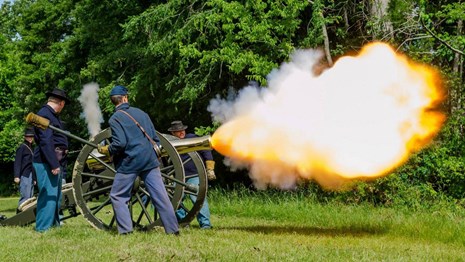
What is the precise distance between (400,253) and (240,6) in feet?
31.5

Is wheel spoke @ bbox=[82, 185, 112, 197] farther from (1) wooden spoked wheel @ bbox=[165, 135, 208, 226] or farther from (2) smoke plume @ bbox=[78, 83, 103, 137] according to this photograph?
→ (2) smoke plume @ bbox=[78, 83, 103, 137]

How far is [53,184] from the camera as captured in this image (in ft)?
31.3

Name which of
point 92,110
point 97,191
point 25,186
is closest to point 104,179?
point 97,191

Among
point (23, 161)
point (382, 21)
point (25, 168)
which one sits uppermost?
point (382, 21)

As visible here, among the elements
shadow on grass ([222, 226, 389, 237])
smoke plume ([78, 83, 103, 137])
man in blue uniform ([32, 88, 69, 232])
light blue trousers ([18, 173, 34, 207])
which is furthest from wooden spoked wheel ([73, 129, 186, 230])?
light blue trousers ([18, 173, 34, 207])

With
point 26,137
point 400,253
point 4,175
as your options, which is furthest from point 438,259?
point 4,175

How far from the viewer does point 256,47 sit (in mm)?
16250

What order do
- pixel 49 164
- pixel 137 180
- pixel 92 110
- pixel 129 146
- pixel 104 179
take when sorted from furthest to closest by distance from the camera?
pixel 92 110 → pixel 104 179 → pixel 49 164 → pixel 137 180 → pixel 129 146

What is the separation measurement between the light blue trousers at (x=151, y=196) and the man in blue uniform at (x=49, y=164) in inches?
49.1

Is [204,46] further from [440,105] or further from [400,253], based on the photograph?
[400,253]

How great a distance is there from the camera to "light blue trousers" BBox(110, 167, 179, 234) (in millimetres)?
8547

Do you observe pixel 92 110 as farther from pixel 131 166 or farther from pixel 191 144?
pixel 131 166

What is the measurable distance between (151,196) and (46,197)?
1.85 metres

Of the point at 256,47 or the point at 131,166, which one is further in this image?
the point at 256,47
